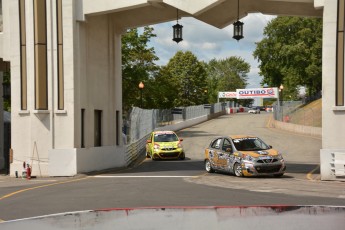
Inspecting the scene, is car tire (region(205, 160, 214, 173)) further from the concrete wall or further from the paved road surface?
the concrete wall

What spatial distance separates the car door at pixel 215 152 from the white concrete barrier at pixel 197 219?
1458 centimetres

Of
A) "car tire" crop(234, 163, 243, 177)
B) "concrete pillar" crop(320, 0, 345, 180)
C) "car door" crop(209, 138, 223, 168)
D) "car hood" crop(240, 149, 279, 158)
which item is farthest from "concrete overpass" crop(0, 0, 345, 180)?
"car tire" crop(234, 163, 243, 177)

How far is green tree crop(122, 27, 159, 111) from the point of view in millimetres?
50156

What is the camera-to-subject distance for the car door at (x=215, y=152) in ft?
65.4

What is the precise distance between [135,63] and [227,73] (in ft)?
374

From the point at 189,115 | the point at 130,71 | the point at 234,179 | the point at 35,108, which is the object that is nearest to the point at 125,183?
the point at 234,179

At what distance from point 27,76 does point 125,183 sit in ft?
22.2

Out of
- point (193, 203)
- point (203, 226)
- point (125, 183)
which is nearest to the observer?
point (203, 226)

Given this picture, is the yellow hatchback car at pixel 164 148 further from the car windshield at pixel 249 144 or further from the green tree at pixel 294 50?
the green tree at pixel 294 50

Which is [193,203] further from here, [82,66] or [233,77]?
[233,77]

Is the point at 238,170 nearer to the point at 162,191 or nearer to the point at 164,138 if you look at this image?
the point at 162,191

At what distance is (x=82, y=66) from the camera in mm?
21406

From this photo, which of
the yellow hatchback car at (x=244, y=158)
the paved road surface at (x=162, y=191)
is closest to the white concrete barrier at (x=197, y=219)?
the paved road surface at (x=162, y=191)

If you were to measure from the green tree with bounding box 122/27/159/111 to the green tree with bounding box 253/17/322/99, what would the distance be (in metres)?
25.0
